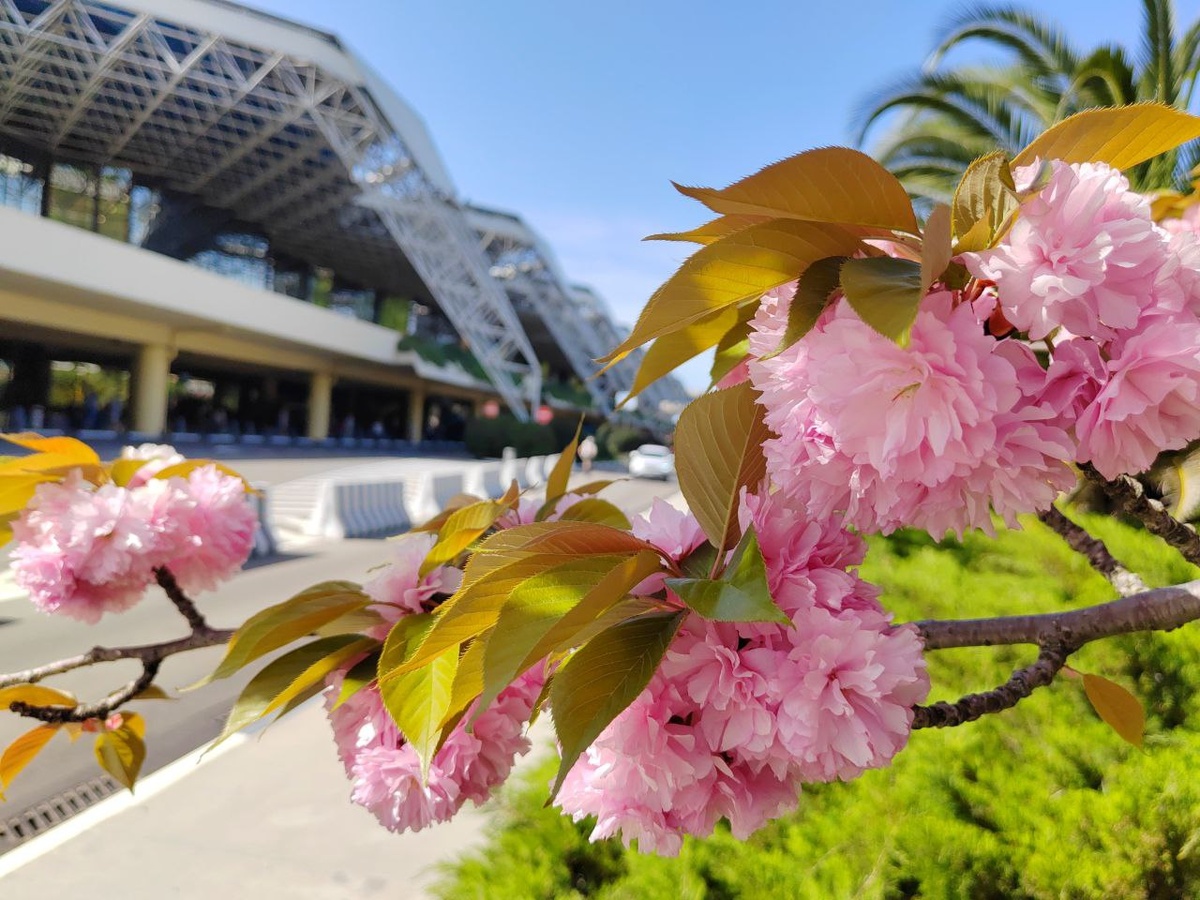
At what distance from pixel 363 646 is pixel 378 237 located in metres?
34.9

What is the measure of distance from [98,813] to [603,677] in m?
3.82

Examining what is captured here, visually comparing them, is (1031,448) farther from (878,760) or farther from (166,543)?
(166,543)

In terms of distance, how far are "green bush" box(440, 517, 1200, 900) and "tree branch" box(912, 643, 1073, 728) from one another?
1.14 metres

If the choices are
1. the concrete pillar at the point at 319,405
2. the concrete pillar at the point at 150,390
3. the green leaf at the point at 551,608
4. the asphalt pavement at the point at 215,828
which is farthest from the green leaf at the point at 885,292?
the concrete pillar at the point at 319,405

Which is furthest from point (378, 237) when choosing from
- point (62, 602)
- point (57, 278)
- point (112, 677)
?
point (62, 602)

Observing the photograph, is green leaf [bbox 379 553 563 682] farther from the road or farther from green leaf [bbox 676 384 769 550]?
the road

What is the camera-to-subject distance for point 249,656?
0.90 meters

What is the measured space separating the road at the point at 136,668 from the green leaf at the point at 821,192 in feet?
4.70

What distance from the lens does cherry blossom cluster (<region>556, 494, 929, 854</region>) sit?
61cm

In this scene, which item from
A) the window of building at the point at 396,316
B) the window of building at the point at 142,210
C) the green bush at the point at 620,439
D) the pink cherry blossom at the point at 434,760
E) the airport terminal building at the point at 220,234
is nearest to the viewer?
the pink cherry blossom at the point at 434,760

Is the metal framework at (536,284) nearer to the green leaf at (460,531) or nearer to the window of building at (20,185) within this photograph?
the window of building at (20,185)

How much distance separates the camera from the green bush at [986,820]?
200cm

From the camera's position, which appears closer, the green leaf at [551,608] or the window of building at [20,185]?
the green leaf at [551,608]

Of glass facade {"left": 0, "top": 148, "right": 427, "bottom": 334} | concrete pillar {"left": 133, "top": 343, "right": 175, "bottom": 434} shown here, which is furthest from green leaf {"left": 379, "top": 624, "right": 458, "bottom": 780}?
concrete pillar {"left": 133, "top": 343, "right": 175, "bottom": 434}
